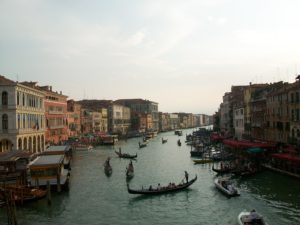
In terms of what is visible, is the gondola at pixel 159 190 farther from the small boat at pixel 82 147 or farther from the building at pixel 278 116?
the small boat at pixel 82 147

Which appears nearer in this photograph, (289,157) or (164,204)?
(164,204)

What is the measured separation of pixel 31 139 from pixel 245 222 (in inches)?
1307

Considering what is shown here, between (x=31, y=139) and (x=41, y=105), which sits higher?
(x=41, y=105)

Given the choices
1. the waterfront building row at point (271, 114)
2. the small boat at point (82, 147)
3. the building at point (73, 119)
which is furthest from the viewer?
the building at point (73, 119)

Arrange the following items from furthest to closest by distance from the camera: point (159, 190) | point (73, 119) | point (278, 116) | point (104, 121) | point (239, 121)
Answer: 1. point (104, 121)
2. point (73, 119)
3. point (239, 121)
4. point (278, 116)
5. point (159, 190)

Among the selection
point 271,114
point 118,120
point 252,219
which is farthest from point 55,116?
point 118,120

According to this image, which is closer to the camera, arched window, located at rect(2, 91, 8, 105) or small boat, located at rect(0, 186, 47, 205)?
small boat, located at rect(0, 186, 47, 205)

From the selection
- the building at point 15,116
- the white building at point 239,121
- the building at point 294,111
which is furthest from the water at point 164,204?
the white building at point 239,121

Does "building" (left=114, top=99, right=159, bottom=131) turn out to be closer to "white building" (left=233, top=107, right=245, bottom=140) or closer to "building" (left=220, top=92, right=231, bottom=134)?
"building" (left=220, top=92, right=231, bottom=134)

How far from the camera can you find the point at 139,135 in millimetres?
127000

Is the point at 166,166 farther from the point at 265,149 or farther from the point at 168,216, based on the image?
the point at 168,216

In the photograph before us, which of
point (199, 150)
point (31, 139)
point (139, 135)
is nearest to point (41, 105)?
point (31, 139)

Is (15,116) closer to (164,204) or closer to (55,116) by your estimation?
(164,204)

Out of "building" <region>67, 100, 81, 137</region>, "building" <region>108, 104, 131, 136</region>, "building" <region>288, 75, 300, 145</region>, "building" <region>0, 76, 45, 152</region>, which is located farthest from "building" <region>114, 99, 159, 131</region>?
"building" <region>288, 75, 300, 145</region>
